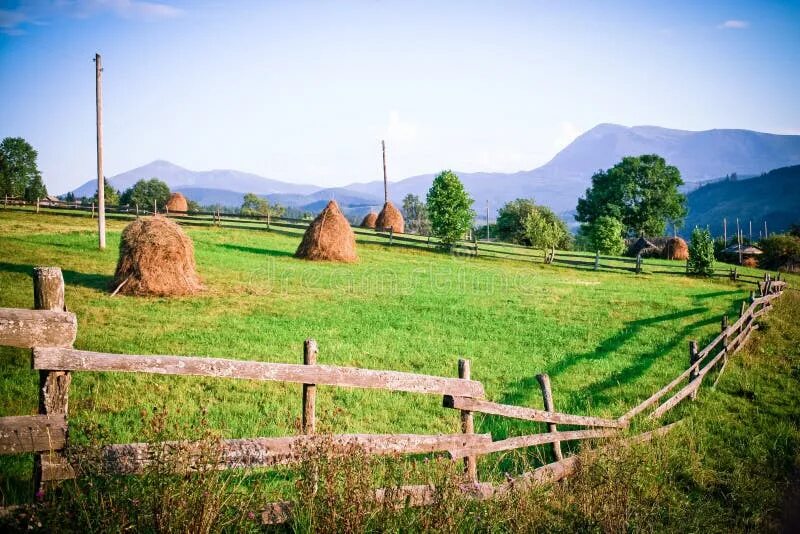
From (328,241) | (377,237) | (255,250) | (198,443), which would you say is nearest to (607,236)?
(377,237)

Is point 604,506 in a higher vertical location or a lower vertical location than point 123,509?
lower

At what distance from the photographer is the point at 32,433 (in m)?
3.20

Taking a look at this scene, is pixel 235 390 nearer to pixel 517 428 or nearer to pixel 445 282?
pixel 517 428

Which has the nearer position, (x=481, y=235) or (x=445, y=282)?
(x=445, y=282)

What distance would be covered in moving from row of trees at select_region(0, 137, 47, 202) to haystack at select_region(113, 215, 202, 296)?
72.1 m

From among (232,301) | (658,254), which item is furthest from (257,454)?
(658,254)

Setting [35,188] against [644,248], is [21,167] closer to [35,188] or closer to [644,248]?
[35,188]

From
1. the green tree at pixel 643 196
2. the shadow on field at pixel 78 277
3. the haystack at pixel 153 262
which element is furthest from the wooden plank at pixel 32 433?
the green tree at pixel 643 196

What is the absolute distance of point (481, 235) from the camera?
82.7 m

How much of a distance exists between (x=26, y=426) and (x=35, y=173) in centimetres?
9471

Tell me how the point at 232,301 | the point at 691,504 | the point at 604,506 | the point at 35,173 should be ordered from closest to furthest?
the point at 604,506
the point at 691,504
the point at 232,301
the point at 35,173

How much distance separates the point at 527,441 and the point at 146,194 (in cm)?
9110

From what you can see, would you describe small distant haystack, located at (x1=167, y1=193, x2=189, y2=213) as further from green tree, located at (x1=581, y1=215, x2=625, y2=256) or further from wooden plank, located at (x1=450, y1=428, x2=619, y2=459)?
wooden plank, located at (x1=450, y1=428, x2=619, y2=459)

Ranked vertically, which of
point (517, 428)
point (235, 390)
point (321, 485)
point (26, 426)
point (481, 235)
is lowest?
point (517, 428)
